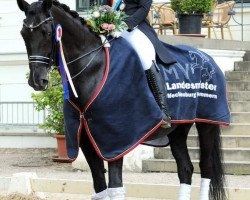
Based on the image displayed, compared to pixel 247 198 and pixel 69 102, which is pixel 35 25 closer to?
pixel 69 102

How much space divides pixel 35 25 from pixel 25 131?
910 cm

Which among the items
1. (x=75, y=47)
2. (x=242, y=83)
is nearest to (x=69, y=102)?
(x=75, y=47)

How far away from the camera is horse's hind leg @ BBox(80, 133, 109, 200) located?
7.25 m

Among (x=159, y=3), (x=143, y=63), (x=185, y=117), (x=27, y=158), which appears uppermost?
(x=159, y=3)

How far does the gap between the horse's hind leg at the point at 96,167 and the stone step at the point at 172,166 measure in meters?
4.21

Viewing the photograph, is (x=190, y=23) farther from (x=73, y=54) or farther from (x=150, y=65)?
(x=73, y=54)

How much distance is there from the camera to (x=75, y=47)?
706 cm

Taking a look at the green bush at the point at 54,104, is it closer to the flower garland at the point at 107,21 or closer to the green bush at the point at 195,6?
the green bush at the point at 195,6

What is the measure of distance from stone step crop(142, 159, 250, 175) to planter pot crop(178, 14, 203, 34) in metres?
3.19

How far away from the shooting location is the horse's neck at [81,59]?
6980 millimetres

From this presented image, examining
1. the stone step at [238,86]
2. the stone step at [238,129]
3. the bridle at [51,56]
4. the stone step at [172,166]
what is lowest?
the stone step at [172,166]

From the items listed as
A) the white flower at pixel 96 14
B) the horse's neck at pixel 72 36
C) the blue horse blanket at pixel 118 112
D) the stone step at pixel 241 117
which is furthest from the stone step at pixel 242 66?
the horse's neck at pixel 72 36

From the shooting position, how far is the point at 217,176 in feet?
28.3

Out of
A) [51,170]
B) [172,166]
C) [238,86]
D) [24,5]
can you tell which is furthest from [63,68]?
[238,86]
